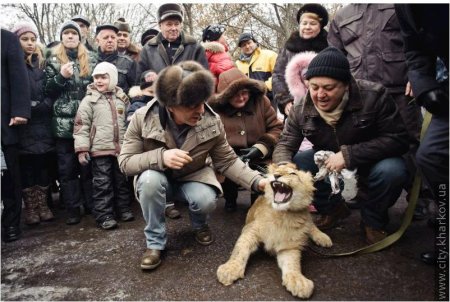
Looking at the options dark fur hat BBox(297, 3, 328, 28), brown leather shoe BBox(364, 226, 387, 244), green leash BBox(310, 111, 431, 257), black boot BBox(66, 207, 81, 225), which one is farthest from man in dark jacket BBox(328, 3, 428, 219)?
black boot BBox(66, 207, 81, 225)

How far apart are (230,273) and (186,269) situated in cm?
44

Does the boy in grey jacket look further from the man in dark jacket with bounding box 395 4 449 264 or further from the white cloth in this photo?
the man in dark jacket with bounding box 395 4 449 264

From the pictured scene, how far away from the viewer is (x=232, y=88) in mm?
3924

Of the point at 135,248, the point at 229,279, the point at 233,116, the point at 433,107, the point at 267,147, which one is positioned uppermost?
the point at 433,107

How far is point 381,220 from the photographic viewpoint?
10.2 ft

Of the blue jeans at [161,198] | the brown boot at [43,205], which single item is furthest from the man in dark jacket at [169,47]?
the blue jeans at [161,198]

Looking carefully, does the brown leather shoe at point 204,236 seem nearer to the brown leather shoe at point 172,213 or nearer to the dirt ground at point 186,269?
the dirt ground at point 186,269

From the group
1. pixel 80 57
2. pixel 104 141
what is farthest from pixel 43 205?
pixel 80 57

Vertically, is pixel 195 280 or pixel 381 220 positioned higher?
pixel 381 220

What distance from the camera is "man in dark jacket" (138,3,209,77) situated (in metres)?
4.68

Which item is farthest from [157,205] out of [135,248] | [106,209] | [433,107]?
[433,107]

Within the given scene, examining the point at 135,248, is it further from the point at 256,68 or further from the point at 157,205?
the point at 256,68

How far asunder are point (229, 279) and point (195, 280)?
0.91 ft

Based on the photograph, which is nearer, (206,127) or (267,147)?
(206,127)
